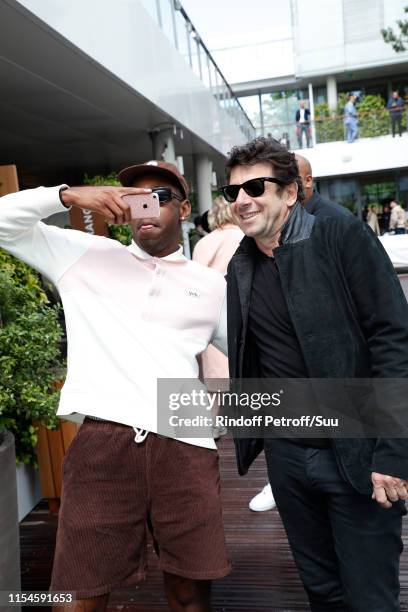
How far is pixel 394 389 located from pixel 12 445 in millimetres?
1660

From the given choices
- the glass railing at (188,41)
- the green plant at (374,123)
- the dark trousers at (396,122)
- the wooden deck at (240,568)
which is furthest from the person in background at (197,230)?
the dark trousers at (396,122)

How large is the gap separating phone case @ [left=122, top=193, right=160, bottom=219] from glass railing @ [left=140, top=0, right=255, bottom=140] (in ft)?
24.4

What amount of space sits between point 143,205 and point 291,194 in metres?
0.58

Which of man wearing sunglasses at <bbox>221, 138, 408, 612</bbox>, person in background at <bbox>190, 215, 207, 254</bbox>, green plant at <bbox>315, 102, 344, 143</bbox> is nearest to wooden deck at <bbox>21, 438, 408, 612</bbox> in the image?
man wearing sunglasses at <bbox>221, 138, 408, 612</bbox>

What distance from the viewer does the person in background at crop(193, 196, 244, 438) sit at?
474 centimetres

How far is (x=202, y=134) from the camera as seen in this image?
12.6m

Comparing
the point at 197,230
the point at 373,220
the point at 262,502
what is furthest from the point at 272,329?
the point at 373,220

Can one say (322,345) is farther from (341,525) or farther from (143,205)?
(143,205)

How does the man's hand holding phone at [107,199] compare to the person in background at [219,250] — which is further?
the person in background at [219,250]

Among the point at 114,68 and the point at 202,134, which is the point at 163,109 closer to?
the point at 114,68

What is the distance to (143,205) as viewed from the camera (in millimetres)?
2064

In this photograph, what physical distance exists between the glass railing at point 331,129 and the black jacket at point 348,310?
23.8 m

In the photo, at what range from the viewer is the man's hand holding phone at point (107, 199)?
2.04 metres

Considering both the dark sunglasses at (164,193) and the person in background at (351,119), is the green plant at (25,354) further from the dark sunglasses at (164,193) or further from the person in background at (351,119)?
the person in background at (351,119)
